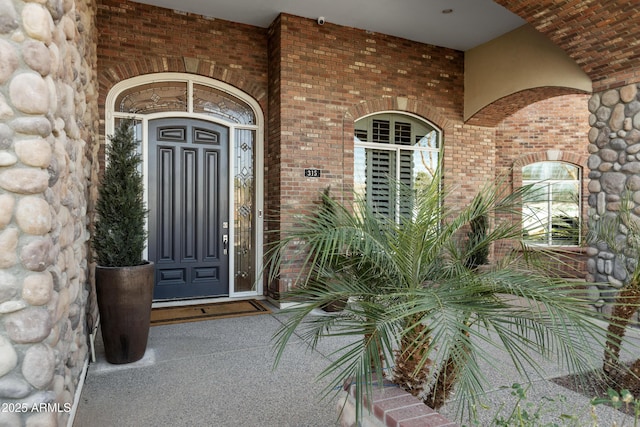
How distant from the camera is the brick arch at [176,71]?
4.95 m

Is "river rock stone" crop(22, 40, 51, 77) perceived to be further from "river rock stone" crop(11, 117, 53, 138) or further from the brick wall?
the brick wall

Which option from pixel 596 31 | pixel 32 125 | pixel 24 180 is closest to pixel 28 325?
pixel 24 180

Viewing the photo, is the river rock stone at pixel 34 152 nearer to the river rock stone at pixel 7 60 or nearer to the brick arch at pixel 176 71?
the river rock stone at pixel 7 60

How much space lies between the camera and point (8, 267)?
1.67 m

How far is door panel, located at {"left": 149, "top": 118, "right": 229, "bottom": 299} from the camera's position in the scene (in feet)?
17.4

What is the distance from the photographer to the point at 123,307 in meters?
3.29

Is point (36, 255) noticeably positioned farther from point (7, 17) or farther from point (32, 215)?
point (7, 17)

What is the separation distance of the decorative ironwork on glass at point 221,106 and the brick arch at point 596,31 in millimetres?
3284

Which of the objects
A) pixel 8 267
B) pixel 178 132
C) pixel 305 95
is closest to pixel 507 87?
pixel 305 95

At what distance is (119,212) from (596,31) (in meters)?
4.83

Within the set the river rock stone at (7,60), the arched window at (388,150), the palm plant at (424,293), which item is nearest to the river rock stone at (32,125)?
the river rock stone at (7,60)

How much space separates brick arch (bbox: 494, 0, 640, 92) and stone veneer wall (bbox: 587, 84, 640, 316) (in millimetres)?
205

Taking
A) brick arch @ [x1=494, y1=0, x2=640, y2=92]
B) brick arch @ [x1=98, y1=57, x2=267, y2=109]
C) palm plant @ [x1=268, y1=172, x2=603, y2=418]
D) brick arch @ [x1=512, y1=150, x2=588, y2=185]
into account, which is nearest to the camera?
palm plant @ [x1=268, y1=172, x2=603, y2=418]

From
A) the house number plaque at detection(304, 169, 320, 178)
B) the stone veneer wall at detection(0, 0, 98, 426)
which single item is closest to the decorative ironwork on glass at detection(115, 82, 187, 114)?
the house number plaque at detection(304, 169, 320, 178)
